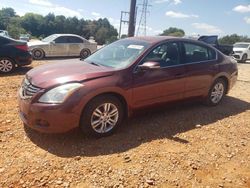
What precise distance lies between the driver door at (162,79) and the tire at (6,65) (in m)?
6.30

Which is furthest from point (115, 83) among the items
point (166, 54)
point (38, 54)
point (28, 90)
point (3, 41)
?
point (38, 54)

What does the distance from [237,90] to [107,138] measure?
217 inches

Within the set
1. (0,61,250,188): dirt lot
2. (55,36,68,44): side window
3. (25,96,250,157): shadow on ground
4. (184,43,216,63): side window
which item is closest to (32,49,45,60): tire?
(55,36,68,44): side window

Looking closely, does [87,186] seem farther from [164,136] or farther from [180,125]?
[180,125]

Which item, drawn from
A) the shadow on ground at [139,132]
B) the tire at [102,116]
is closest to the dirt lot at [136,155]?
the shadow on ground at [139,132]

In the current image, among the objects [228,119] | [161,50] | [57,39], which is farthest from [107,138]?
[57,39]

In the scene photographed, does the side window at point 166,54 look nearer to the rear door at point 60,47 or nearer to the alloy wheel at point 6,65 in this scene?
the alloy wheel at point 6,65

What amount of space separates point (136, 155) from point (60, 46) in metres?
12.6

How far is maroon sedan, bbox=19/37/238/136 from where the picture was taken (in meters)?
4.01

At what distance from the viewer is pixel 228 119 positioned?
580cm

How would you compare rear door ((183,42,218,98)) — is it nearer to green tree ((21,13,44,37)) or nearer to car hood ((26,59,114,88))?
car hood ((26,59,114,88))

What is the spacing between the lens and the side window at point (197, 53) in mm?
5652

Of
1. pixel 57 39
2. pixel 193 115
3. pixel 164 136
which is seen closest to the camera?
pixel 164 136

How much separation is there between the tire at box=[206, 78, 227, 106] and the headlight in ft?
11.3
